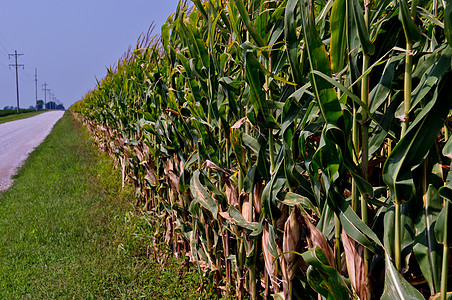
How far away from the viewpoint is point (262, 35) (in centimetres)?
158

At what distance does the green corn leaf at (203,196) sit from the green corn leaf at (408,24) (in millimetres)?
1394

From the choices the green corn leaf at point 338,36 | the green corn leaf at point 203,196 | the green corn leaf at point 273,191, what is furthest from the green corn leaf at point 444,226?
the green corn leaf at point 203,196

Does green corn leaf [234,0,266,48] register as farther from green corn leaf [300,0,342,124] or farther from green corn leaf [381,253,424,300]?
green corn leaf [381,253,424,300]

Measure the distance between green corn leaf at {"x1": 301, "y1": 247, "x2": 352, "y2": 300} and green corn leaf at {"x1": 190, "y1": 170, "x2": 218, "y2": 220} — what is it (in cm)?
89

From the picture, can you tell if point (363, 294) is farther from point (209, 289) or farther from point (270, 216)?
point (209, 289)

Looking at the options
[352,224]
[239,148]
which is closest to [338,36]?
[352,224]

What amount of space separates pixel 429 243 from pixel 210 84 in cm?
131

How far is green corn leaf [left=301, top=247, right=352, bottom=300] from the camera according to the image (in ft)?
3.96

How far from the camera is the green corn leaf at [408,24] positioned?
922 mm

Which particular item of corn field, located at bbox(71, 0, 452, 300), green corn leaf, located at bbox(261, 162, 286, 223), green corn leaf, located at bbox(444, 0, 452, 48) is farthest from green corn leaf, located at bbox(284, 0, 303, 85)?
green corn leaf, located at bbox(444, 0, 452, 48)

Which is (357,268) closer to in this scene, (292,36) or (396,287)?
(396,287)

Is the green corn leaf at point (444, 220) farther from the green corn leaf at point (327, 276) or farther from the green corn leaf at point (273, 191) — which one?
the green corn leaf at point (273, 191)

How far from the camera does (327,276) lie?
125 centimetres

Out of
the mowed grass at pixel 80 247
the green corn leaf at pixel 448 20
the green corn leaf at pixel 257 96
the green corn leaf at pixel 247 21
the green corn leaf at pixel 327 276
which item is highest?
the green corn leaf at pixel 247 21
